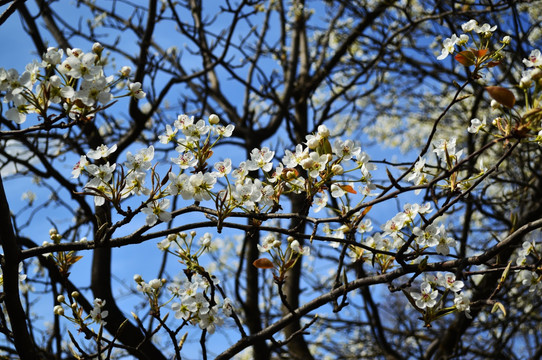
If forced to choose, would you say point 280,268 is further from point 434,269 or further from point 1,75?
point 1,75

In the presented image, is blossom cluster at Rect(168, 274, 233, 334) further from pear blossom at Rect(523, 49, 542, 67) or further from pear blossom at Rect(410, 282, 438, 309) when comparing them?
pear blossom at Rect(523, 49, 542, 67)

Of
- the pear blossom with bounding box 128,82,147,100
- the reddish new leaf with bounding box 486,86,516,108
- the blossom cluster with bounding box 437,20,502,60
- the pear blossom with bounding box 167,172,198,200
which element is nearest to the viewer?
the reddish new leaf with bounding box 486,86,516,108

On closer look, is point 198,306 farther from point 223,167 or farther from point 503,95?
point 503,95

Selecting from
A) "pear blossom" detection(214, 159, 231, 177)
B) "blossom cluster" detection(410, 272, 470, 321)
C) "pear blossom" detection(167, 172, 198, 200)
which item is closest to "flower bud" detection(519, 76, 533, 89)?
"blossom cluster" detection(410, 272, 470, 321)

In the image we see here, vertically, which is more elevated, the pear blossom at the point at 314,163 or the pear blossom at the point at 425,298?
the pear blossom at the point at 314,163

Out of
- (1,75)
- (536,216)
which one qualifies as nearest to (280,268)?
(1,75)

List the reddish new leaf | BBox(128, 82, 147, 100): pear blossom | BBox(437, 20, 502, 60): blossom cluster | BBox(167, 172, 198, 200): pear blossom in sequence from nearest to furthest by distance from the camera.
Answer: the reddish new leaf < BBox(167, 172, 198, 200): pear blossom < BBox(128, 82, 147, 100): pear blossom < BBox(437, 20, 502, 60): blossom cluster

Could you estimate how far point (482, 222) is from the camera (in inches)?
262

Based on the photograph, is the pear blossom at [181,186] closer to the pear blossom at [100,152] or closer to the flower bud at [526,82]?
the pear blossom at [100,152]

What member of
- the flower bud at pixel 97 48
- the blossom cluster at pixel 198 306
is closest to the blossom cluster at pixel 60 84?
the flower bud at pixel 97 48

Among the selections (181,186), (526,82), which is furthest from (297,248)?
(526,82)

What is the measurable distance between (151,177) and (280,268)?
52cm

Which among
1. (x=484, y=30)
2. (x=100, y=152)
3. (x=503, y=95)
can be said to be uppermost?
(x=484, y=30)

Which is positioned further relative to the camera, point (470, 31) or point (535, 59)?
point (470, 31)
